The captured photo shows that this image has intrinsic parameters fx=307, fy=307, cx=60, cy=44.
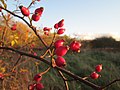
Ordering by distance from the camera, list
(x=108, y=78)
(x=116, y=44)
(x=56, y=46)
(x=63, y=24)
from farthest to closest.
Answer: (x=116, y=44)
(x=108, y=78)
(x=63, y=24)
(x=56, y=46)

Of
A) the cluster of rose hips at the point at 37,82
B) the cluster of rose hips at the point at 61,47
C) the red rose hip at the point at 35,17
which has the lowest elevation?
the cluster of rose hips at the point at 37,82

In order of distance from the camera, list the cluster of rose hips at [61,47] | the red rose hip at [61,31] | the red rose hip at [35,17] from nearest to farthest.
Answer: the cluster of rose hips at [61,47] → the red rose hip at [35,17] → the red rose hip at [61,31]

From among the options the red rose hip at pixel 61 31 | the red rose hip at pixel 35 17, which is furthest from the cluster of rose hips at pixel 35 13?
the red rose hip at pixel 61 31

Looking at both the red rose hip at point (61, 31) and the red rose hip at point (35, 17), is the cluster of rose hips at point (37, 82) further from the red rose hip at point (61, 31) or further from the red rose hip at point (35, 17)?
the red rose hip at point (61, 31)

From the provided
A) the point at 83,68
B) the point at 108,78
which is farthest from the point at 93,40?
the point at 108,78

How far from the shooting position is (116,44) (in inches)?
885

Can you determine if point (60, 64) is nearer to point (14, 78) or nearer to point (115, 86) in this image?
point (14, 78)

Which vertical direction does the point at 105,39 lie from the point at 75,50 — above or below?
below

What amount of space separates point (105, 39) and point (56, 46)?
22284 mm

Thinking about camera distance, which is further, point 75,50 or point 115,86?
point 115,86

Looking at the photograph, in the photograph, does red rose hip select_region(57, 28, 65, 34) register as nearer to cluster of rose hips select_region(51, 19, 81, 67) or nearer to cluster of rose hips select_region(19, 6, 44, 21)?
cluster of rose hips select_region(51, 19, 81, 67)

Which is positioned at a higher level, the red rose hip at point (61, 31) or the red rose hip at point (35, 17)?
the red rose hip at point (35, 17)

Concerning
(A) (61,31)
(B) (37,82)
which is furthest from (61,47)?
(A) (61,31)

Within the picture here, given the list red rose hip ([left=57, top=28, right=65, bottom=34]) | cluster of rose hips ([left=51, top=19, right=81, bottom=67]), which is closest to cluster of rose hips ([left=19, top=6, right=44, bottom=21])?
cluster of rose hips ([left=51, top=19, right=81, bottom=67])
